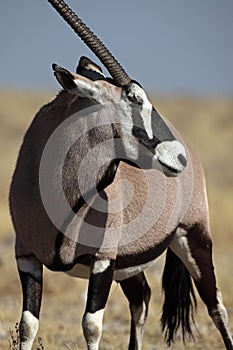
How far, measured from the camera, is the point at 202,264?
700 cm

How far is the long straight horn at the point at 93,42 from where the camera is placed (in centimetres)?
545

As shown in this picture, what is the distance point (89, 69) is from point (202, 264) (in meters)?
1.95

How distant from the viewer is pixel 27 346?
5.82 m

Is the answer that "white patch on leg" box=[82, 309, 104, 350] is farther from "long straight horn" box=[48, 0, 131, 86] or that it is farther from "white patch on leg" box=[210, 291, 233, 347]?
"white patch on leg" box=[210, 291, 233, 347]

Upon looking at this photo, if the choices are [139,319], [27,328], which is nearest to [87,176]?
[27,328]

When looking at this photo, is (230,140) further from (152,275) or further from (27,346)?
(27,346)

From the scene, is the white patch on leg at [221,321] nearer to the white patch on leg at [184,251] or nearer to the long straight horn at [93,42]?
the white patch on leg at [184,251]

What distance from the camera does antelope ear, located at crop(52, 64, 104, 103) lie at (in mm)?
5305

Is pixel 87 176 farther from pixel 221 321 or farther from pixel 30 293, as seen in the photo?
pixel 221 321

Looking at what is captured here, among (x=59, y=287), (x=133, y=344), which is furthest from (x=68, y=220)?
(x=59, y=287)

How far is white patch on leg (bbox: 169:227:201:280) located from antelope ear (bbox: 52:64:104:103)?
5.39 feet

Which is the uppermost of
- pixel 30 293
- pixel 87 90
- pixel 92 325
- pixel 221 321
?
pixel 87 90

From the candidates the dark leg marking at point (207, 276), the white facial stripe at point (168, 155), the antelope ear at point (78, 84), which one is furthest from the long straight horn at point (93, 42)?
the dark leg marking at point (207, 276)

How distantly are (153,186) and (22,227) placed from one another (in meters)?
1.12
